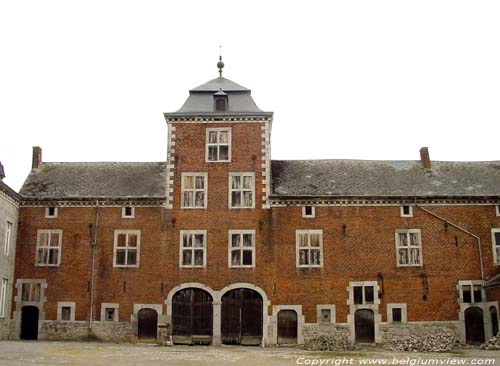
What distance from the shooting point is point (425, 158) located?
122 feet

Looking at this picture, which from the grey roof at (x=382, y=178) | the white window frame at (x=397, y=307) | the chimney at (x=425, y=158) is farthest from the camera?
the chimney at (x=425, y=158)

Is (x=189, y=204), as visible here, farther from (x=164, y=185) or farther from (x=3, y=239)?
(x=3, y=239)

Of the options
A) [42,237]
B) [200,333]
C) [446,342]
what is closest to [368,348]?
[446,342]

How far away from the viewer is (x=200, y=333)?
1298 inches

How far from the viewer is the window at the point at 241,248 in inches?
1320

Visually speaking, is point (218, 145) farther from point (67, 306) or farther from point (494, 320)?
point (494, 320)

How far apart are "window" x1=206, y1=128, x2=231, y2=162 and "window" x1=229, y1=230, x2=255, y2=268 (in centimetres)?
414

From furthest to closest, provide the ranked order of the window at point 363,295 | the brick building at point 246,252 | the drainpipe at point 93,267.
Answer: the drainpipe at point 93,267
the window at point 363,295
the brick building at point 246,252

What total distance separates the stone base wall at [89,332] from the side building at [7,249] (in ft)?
6.31

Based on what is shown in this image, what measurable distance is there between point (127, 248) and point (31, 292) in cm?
547

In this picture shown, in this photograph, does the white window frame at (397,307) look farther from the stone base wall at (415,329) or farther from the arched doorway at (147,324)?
the arched doorway at (147,324)

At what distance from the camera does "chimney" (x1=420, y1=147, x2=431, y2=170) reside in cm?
3719

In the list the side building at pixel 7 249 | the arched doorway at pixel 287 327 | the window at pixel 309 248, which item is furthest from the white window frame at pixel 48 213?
the arched doorway at pixel 287 327

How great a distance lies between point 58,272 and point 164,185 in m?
7.21
